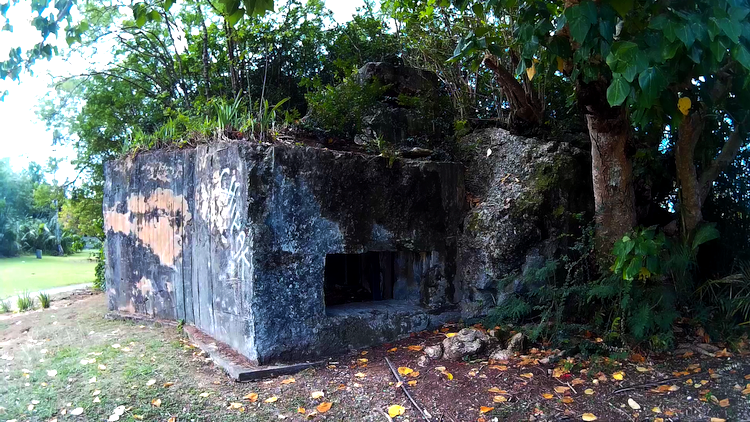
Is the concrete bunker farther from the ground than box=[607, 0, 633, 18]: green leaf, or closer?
closer

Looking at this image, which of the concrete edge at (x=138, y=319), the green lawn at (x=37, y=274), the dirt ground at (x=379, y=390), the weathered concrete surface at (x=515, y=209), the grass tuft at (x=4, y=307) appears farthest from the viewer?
the green lawn at (x=37, y=274)

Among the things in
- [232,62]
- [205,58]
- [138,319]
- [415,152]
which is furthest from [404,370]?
[205,58]

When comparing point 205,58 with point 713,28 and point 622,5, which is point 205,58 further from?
point 713,28

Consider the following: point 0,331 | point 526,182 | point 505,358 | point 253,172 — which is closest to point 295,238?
point 253,172

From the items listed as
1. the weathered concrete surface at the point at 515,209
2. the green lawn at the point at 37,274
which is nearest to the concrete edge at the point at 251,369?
the weathered concrete surface at the point at 515,209

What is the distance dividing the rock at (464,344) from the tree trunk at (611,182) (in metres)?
1.47

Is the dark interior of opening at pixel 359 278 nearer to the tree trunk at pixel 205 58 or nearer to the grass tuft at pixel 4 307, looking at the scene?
the tree trunk at pixel 205 58

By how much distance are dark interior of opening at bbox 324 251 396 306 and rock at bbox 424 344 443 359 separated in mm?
1467

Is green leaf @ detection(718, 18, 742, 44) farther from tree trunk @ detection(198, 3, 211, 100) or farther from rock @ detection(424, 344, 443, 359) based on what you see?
tree trunk @ detection(198, 3, 211, 100)

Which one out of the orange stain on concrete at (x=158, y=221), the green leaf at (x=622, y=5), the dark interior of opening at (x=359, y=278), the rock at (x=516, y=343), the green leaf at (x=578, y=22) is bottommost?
the rock at (x=516, y=343)

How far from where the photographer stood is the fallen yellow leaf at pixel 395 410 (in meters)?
3.69

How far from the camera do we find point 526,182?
5.65 meters

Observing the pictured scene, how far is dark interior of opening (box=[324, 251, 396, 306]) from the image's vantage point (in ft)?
20.6

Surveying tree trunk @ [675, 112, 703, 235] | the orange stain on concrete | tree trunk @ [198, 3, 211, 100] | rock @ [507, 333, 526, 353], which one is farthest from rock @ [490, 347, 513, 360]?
tree trunk @ [198, 3, 211, 100]
